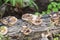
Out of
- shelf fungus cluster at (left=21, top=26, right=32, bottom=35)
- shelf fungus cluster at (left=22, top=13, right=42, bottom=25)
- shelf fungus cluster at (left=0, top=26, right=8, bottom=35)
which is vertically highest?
shelf fungus cluster at (left=22, top=13, right=42, bottom=25)

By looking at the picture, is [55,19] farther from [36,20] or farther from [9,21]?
[9,21]

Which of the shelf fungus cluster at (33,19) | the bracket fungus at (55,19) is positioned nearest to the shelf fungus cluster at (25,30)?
the shelf fungus cluster at (33,19)

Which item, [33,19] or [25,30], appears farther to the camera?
[33,19]

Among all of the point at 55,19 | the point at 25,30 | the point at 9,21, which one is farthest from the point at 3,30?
the point at 55,19

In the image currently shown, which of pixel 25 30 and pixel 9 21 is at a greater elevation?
pixel 9 21

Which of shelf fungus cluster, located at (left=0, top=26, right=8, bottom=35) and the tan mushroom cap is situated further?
the tan mushroom cap

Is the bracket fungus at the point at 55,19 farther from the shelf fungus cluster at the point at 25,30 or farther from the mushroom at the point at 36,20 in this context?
the shelf fungus cluster at the point at 25,30

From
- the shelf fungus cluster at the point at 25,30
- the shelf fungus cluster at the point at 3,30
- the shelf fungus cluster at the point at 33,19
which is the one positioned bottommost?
the shelf fungus cluster at the point at 25,30

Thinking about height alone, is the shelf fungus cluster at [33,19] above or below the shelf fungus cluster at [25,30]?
above

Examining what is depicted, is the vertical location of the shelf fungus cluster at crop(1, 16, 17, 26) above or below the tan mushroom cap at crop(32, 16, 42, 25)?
above

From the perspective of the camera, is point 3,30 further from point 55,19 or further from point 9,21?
point 55,19

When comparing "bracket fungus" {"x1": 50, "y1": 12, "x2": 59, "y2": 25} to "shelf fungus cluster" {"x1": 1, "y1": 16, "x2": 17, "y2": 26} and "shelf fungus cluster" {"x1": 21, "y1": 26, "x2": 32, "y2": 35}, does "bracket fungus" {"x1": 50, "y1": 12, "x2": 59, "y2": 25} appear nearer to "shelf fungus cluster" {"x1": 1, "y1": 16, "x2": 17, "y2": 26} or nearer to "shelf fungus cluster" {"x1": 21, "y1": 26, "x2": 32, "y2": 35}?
"shelf fungus cluster" {"x1": 21, "y1": 26, "x2": 32, "y2": 35}

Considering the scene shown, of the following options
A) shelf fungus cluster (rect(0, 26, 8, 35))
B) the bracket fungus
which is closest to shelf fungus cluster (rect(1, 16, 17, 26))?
shelf fungus cluster (rect(0, 26, 8, 35))
